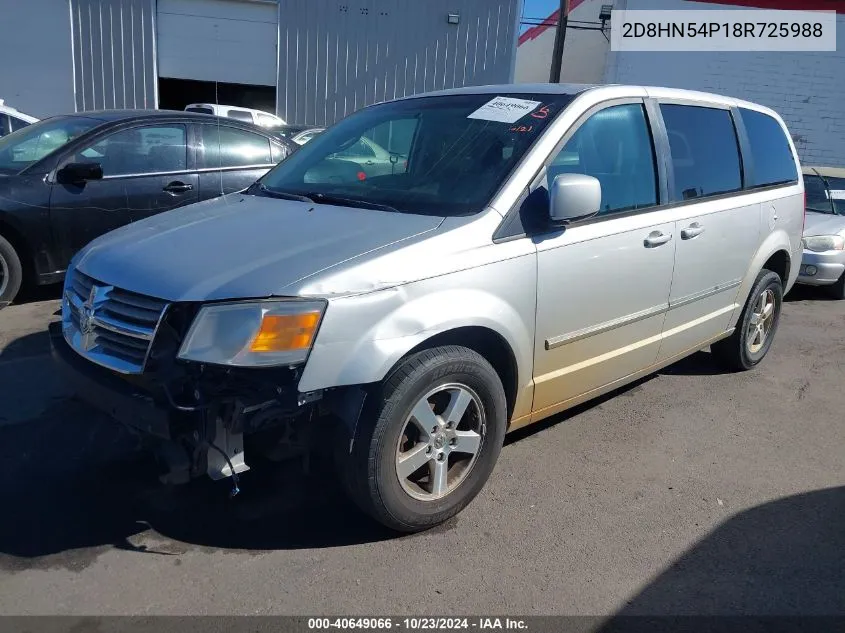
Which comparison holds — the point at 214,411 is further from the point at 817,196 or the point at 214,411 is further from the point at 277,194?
the point at 817,196

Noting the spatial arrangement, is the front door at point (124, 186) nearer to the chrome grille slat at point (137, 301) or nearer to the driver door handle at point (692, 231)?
the chrome grille slat at point (137, 301)

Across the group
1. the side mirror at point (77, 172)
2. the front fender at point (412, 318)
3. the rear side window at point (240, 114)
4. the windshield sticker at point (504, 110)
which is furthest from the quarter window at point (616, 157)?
the rear side window at point (240, 114)

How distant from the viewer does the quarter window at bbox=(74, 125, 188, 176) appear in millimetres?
6195

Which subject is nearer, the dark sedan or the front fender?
the front fender

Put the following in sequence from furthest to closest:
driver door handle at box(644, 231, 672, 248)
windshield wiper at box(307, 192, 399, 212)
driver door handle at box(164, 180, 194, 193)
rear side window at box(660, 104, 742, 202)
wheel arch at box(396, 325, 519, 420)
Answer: driver door handle at box(164, 180, 194, 193), rear side window at box(660, 104, 742, 202), driver door handle at box(644, 231, 672, 248), windshield wiper at box(307, 192, 399, 212), wheel arch at box(396, 325, 519, 420)

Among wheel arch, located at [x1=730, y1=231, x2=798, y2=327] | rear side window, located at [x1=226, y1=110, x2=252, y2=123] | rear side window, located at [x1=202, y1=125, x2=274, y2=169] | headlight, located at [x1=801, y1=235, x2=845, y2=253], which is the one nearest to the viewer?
wheel arch, located at [x1=730, y1=231, x2=798, y2=327]

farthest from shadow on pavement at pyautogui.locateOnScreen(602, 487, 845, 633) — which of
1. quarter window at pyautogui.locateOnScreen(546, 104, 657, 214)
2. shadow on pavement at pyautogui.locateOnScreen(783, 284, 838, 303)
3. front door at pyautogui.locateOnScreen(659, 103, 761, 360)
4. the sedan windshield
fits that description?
shadow on pavement at pyautogui.locateOnScreen(783, 284, 838, 303)

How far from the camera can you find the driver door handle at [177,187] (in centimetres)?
639

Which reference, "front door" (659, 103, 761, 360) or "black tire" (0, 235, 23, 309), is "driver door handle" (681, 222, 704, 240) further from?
"black tire" (0, 235, 23, 309)

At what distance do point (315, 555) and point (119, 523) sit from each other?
846 millimetres

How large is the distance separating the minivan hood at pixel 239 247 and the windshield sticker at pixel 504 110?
80 cm

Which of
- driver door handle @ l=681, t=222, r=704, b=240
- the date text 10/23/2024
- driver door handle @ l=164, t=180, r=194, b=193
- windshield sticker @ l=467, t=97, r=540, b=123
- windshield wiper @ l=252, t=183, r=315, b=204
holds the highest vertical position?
windshield sticker @ l=467, t=97, r=540, b=123

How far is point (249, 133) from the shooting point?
7004 mm

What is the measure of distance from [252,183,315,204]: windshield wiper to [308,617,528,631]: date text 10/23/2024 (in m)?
1.88
